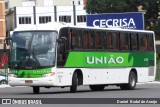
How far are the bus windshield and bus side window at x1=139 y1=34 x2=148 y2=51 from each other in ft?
24.6

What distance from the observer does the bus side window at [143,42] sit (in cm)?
3588

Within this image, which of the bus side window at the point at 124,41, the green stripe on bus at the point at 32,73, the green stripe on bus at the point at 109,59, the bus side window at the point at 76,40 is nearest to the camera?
the green stripe on bus at the point at 32,73

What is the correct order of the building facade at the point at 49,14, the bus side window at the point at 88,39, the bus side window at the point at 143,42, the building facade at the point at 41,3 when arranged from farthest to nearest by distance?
1. the building facade at the point at 41,3
2. the building facade at the point at 49,14
3. the bus side window at the point at 143,42
4. the bus side window at the point at 88,39

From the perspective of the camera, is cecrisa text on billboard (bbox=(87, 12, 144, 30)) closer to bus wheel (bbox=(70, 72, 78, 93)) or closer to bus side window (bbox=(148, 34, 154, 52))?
bus side window (bbox=(148, 34, 154, 52))

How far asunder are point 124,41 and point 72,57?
4822 mm

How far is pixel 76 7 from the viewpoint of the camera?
118 meters

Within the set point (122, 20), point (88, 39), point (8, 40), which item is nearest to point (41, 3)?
point (122, 20)

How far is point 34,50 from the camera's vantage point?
29.4 metres

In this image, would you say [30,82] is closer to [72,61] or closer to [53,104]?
[72,61]

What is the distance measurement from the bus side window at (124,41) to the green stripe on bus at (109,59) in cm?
30

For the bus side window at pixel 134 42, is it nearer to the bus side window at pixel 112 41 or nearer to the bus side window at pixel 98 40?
the bus side window at pixel 112 41

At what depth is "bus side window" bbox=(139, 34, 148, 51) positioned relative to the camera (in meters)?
35.9

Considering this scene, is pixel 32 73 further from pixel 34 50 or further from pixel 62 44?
pixel 62 44

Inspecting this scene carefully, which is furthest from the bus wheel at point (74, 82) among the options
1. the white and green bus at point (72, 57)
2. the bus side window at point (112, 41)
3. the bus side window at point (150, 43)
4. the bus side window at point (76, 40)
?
the bus side window at point (150, 43)
